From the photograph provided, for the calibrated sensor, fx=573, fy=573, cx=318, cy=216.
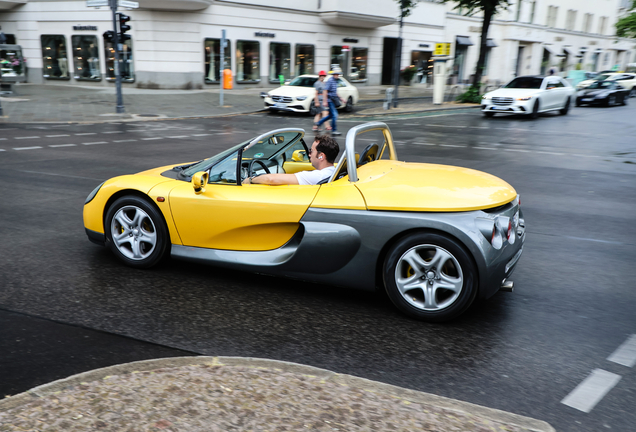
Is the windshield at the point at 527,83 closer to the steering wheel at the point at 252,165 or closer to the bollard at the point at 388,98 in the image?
the bollard at the point at 388,98

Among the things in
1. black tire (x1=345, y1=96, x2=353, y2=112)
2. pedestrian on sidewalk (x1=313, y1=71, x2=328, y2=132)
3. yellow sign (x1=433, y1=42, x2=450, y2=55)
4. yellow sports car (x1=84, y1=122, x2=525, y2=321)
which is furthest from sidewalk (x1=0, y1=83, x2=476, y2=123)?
yellow sports car (x1=84, y1=122, x2=525, y2=321)

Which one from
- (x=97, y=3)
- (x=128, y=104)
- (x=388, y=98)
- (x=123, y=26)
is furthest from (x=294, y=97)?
(x=97, y=3)

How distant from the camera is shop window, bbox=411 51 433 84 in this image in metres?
44.3

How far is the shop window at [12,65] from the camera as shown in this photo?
25406 mm

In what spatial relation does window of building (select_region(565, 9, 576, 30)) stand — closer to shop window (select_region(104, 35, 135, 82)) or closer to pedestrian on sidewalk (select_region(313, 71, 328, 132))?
shop window (select_region(104, 35, 135, 82))

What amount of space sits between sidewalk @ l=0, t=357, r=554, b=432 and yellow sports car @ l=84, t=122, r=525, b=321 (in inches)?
41.8

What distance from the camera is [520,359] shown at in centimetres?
342

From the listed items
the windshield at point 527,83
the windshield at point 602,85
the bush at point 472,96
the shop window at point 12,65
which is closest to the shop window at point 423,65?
the bush at point 472,96

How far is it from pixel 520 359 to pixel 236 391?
1.72 meters

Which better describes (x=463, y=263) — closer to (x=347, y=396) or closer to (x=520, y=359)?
(x=520, y=359)

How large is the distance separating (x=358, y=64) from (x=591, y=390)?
129 feet

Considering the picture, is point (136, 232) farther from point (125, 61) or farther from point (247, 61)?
point (247, 61)

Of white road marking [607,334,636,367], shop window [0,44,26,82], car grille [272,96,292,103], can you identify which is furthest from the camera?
shop window [0,44,26,82]

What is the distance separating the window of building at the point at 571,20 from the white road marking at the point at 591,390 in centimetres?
6502
